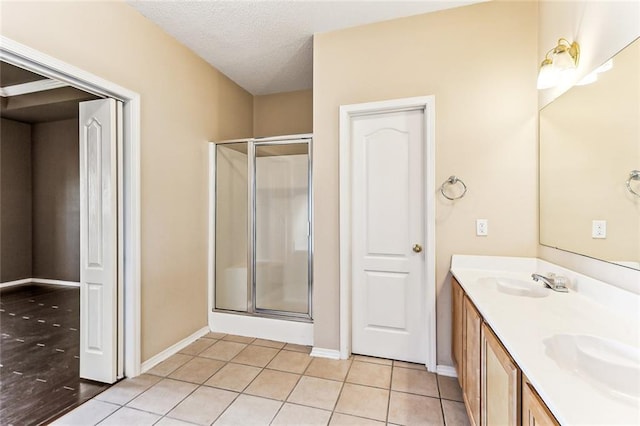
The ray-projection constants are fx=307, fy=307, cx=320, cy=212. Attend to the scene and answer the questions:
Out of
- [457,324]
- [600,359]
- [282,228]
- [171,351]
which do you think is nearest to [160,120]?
[282,228]

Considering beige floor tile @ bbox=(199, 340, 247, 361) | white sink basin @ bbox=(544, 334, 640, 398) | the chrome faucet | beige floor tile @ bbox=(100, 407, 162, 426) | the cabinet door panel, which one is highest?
the chrome faucet

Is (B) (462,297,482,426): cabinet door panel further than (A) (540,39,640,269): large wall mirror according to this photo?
Yes

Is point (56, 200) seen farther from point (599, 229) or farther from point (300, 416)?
point (599, 229)

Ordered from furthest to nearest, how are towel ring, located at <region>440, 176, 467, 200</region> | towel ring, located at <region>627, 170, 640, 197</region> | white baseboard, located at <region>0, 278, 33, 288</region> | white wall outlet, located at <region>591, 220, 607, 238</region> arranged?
white baseboard, located at <region>0, 278, 33, 288</region>, towel ring, located at <region>440, 176, 467, 200</region>, white wall outlet, located at <region>591, 220, 607, 238</region>, towel ring, located at <region>627, 170, 640, 197</region>

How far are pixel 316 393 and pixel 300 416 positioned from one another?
26 cm

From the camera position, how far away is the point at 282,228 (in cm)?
313

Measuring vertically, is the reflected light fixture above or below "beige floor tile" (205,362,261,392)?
above

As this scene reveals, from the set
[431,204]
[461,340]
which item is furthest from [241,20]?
[461,340]

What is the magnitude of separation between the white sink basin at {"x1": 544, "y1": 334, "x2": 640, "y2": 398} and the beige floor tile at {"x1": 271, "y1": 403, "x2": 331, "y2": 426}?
133cm

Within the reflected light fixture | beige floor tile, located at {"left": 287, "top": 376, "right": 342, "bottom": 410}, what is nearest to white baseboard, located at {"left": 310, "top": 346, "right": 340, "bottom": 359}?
beige floor tile, located at {"left": 287, "top": 376, "right": 342, "bottom": 410}

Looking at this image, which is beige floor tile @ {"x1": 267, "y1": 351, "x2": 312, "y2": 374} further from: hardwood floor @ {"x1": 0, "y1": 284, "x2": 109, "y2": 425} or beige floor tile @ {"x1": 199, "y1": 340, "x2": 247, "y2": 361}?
hardwood floor @ {"x1": 0, "y1": 284, "x2": 109, "y2": 425}

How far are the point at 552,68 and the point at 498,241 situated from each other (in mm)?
1149

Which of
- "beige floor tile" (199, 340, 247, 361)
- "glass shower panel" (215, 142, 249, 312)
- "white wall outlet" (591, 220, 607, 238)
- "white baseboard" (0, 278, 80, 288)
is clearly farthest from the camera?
"white baseboard" (0, 278, 80, 288)

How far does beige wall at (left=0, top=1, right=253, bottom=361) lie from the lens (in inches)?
72.8
